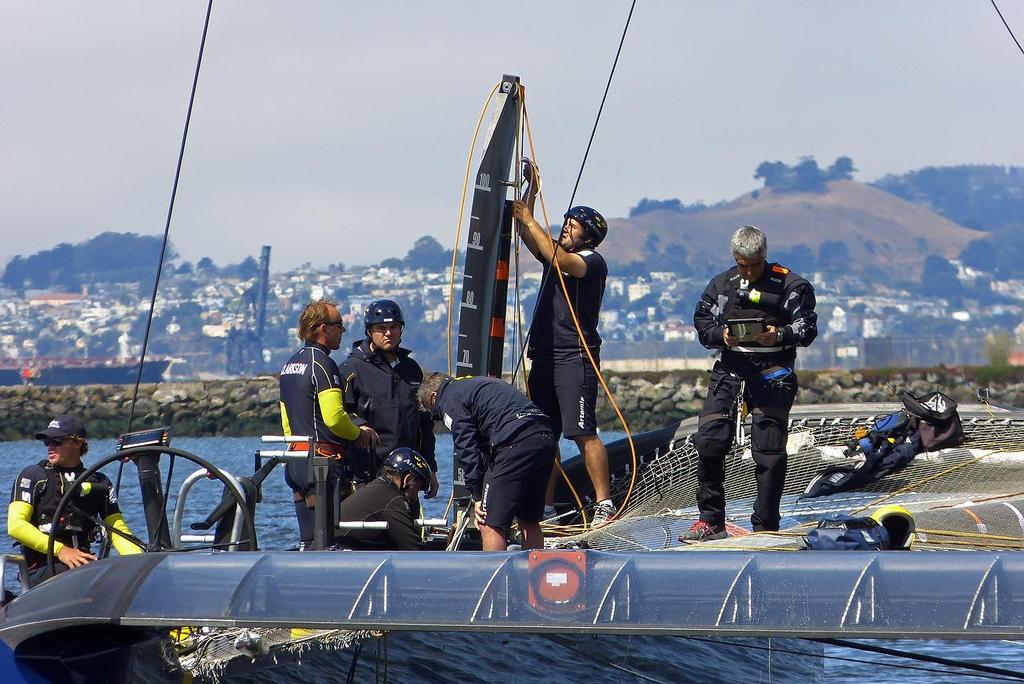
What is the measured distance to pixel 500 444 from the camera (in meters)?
5.84

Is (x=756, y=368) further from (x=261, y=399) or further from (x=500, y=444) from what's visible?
(x=261, y=399)

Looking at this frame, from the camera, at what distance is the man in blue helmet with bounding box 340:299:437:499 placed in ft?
22.2

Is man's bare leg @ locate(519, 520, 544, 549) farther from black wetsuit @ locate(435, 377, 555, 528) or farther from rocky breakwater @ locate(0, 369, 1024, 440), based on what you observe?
rocky breakwater @ locate(0, 369, 1024, 440)

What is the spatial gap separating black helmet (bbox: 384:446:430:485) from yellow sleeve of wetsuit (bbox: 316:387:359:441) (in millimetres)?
245

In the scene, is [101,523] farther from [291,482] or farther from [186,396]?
[186,396]

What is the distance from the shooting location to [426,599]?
476 centimetres

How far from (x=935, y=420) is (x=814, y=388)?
45.6 meters

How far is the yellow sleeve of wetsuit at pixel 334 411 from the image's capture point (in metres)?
6.26

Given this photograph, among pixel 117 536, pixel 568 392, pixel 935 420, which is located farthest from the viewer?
pixel 935 420

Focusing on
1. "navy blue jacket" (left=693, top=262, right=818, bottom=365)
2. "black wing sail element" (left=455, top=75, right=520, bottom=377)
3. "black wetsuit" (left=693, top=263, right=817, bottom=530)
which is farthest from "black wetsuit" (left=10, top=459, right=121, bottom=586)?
"navy blue jacket" (left=693, top=262, right=818, bottom=365)

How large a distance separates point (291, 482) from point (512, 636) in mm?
1431

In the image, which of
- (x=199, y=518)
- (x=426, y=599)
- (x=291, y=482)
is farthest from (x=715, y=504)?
(x=199, y=518)

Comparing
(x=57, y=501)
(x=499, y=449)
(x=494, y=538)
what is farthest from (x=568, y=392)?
(x=57, y=501)

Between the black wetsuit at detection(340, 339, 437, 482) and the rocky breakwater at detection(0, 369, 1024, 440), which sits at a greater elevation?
the black wetsuit at detection(340, 339, 437, 482)
